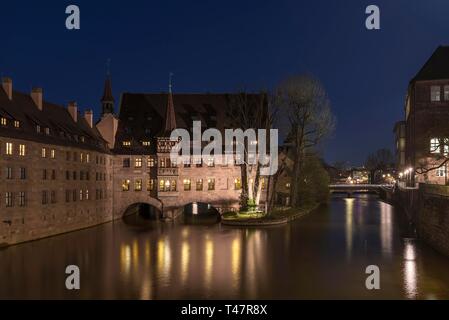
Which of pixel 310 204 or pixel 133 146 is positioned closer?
pixel 133 146

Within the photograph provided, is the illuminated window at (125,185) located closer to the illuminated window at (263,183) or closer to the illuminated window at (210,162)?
the illuminated window at (210,162)

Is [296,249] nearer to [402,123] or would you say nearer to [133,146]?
[133,146]

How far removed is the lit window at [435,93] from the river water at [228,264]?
834 inches

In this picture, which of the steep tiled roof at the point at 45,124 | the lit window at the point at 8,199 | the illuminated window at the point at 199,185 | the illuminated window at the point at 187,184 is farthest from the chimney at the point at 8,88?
the illuminated window at the point at 199,185

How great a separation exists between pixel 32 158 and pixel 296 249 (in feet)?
78.3

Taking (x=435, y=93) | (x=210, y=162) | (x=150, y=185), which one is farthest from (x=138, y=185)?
(x=435, y=93)

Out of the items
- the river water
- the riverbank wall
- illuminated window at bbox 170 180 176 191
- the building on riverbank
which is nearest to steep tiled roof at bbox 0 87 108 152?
the river water

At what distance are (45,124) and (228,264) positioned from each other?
24170mm

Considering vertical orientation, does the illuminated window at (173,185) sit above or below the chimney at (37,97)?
below

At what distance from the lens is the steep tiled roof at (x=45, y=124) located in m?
39.1

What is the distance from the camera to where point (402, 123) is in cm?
11112

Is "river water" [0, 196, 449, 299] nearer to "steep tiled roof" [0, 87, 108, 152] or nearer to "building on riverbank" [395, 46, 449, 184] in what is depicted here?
"steep tiled roof" [0, 87, 108, 152]

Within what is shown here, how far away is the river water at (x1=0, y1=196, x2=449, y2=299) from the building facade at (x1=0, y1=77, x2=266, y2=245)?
310cm
